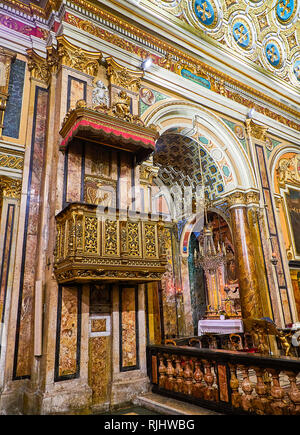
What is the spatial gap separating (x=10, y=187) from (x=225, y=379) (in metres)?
4.61

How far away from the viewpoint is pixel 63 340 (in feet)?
15.7

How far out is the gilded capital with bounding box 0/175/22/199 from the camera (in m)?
5.62

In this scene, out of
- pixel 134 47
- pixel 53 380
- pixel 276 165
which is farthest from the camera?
pixel 276 165

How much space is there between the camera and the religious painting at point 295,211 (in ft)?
33.0

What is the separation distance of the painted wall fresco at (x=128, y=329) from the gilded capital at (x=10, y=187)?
253 cm

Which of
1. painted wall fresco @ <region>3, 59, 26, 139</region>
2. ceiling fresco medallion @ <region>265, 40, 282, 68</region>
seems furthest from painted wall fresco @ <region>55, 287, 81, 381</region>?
ceiling fresco medallion @ <region>265, 40, 282, 68</region>

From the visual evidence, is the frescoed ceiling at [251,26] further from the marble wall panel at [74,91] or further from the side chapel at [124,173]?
the marble wall panel at [74,91]

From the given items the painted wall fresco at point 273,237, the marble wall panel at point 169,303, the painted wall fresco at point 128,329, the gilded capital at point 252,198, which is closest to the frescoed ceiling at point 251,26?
the painted wall fresco at point 273,237

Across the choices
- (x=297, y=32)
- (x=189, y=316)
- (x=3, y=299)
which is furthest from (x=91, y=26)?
(x=189, y=316)

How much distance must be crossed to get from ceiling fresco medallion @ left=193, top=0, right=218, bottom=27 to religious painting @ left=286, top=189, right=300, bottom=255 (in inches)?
226

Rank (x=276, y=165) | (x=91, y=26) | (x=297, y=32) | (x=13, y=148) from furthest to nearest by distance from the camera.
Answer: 1. (x=297, y=32)
2. (x=276, y=165)
3. (x=91, y=26)
4. (x=13, y=148)

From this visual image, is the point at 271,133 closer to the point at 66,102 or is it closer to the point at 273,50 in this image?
the point at 273,50

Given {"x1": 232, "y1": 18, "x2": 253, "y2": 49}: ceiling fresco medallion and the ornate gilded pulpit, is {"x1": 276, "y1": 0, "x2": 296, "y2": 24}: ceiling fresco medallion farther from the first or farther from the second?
the ornate gilded pulpit

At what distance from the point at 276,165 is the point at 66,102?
284 inches
